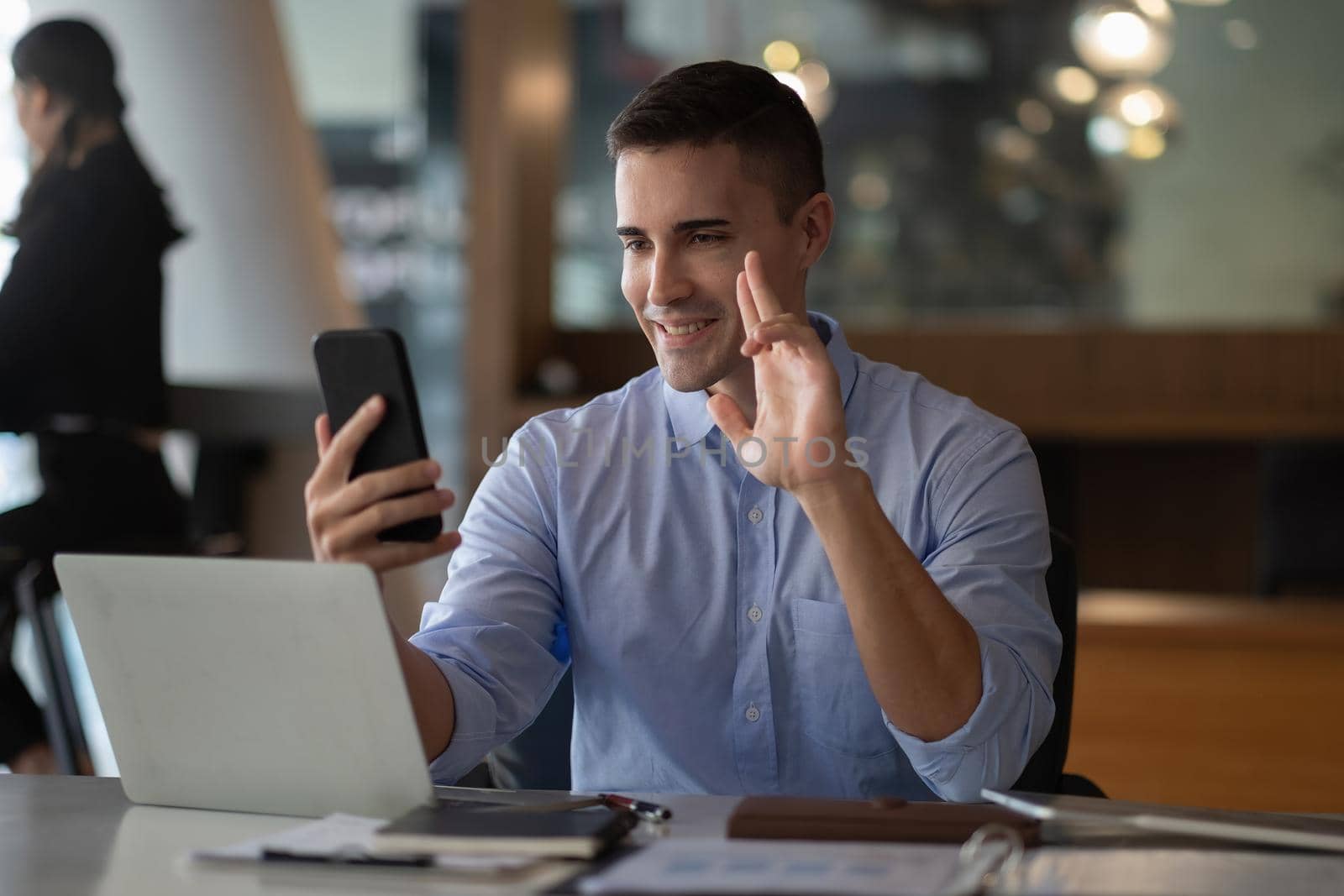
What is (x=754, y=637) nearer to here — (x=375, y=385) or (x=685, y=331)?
(x=685, y=331)

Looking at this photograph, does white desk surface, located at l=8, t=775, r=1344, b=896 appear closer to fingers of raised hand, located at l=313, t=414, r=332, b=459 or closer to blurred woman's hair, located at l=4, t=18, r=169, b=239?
fingers of raised hand, located at l=313, t=414, r=332, b=459

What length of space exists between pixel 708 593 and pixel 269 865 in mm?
603

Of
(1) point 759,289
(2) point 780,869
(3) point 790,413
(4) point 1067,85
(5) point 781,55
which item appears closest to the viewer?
(2) point 780,869

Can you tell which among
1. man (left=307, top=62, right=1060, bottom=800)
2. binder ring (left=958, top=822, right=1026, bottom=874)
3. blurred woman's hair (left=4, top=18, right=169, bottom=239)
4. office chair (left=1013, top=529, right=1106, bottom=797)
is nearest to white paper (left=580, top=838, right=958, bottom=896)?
binder ring (left=958, top=822, right=1026, bottom=874)

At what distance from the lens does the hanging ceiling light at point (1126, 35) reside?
4648mm

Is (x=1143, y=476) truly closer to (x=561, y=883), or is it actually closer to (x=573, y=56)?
(x=573, y=56)

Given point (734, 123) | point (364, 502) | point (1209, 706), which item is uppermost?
point (734, 123)

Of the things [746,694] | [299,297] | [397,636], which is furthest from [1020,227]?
[397,636]

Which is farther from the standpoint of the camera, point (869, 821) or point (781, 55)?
point (781, 55)

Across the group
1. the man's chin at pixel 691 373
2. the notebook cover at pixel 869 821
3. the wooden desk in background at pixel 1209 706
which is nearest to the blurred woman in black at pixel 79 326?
the man's chin at pixel 691 373

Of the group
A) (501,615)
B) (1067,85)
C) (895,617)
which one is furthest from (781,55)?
(895,617)

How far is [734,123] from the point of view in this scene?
138 centimetres

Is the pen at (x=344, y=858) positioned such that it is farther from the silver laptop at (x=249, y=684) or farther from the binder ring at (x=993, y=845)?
the binder ring at (x=993, y=845)

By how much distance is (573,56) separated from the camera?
5.11 meters
